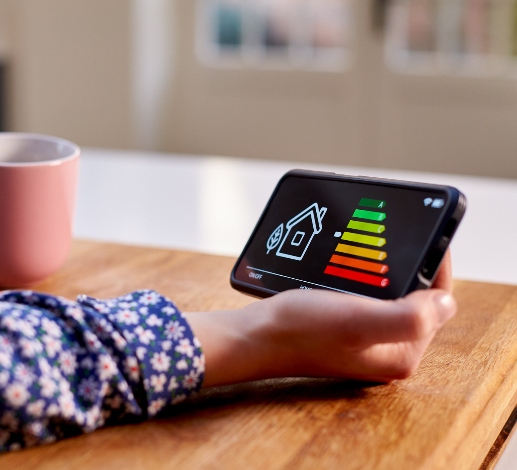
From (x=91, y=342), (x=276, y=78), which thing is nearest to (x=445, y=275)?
(x=91, y=342)

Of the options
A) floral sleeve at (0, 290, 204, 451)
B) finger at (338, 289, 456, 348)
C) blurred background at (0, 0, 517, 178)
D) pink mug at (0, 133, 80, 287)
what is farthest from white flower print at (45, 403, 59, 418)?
blurred background at (0, 0, 517, 178)

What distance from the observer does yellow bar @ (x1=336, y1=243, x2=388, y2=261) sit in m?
0.48

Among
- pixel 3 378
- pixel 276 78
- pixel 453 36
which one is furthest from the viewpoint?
pixel 276 78

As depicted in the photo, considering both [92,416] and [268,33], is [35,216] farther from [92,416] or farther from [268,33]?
[268,33]

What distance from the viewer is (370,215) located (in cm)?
51

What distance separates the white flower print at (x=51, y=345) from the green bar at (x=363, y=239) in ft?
0.67

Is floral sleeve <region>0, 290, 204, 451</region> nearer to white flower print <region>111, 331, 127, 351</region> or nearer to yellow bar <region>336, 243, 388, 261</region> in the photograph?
white flower print <region>111, 331, 127, 351</region>

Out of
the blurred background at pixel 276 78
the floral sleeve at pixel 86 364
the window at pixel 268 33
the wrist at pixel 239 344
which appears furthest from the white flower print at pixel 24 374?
the window at pixel 268 33

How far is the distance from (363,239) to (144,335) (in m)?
0.16

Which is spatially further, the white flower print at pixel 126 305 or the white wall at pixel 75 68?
the white wall at pixel 75 68

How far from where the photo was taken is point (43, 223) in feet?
2.18

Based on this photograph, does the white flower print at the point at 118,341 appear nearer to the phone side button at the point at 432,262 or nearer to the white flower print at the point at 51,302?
the white flower print at the point at 51,302

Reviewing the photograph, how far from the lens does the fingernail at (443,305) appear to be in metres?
0.43

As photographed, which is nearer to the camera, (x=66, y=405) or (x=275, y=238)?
(x=66, y=405)
